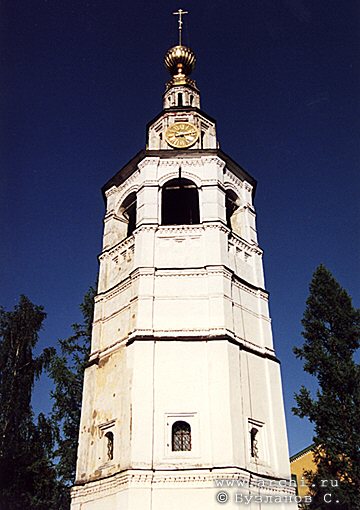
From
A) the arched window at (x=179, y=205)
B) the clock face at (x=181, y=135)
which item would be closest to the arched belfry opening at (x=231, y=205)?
the arched window at (x=179, y=205)

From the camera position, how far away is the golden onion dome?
81.4 feet

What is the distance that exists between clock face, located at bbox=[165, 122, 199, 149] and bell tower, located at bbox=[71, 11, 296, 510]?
0.08 m

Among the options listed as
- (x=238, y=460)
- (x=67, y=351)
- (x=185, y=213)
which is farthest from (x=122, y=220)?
(x=238, y=460)

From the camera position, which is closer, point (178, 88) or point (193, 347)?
point (193, 347)

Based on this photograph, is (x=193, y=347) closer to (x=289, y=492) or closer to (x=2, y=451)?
(x=289, y=492)

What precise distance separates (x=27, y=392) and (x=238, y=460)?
486 inches

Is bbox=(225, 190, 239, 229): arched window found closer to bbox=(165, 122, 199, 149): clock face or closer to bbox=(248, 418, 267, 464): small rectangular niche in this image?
bbox=(165, 122, 199, 149): clock face

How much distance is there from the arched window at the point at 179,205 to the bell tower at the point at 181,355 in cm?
13

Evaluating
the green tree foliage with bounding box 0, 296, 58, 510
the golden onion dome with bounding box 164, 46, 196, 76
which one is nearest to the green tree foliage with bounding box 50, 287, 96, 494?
the green tree foliage with bounding box 0, 296, 58, 510

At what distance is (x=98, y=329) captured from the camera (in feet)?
54.7

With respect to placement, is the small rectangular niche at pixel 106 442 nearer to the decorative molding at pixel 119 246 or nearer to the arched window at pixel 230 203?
the decorative molding at pixel 119 246

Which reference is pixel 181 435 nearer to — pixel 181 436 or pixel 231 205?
pixel 181 436

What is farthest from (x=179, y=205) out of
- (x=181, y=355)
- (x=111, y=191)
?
(x=181, y=355)

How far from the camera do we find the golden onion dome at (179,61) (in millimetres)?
24797
